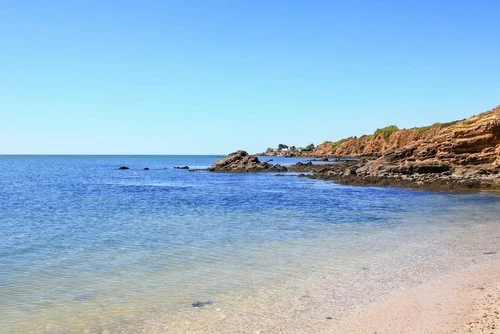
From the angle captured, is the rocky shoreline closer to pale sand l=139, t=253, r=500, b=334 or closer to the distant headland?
the distant headland

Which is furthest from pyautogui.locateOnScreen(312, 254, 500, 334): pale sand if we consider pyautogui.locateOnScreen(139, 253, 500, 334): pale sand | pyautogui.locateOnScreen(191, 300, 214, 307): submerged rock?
pyautogui.locateOnScreen(191, 300, 214, 307): submerged rock

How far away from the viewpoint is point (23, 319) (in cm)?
813

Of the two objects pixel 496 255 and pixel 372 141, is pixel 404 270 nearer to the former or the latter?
pixel 496 255

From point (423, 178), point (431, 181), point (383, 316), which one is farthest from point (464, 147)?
point (383, 316)

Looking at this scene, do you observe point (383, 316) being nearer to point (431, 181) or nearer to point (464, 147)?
point (431, 181)

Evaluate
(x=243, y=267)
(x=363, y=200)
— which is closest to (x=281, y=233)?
(x=243, y=267)

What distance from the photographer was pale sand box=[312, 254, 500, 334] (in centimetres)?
757

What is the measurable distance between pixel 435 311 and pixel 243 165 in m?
66.9

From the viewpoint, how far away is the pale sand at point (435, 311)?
24.8 feet

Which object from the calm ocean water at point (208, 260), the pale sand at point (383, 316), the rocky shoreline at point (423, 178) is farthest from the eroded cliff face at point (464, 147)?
the pale sand at point (383, 316)

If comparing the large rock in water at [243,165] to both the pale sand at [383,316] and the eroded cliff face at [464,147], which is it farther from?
A: the pale sand at [383,316]

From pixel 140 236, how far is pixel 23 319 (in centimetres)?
843

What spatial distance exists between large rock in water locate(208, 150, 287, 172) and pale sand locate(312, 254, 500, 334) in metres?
62.4

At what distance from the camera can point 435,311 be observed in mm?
8391
